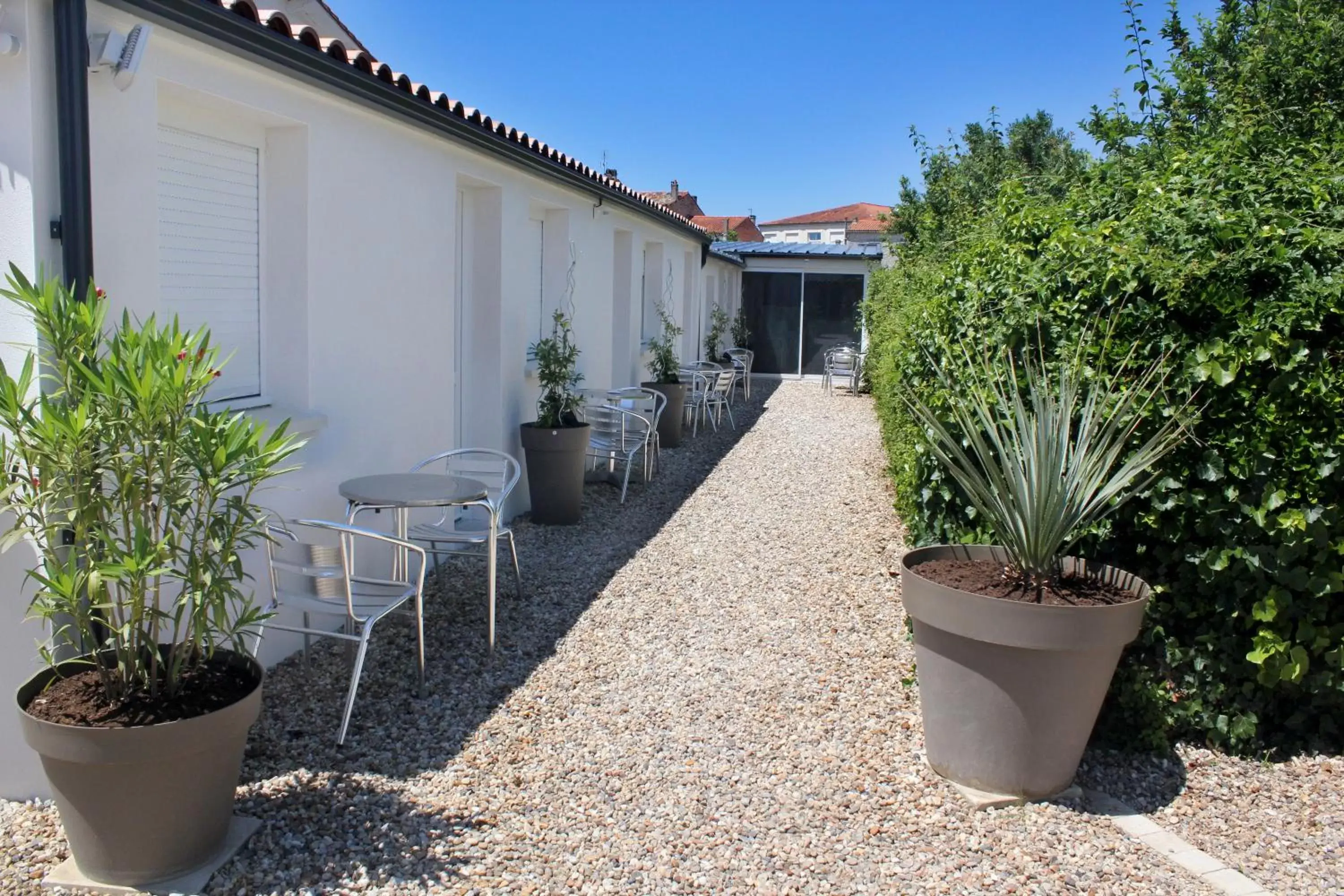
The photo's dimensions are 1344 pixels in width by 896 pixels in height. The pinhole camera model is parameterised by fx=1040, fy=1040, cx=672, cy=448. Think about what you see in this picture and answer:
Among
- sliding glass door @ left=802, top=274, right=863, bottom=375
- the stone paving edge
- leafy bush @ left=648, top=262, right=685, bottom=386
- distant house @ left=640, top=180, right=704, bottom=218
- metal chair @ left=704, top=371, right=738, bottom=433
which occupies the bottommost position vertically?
the stone paving edge

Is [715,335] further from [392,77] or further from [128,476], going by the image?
[128,476]

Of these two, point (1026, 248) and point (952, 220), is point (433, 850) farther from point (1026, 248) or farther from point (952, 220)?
point (952, 220)

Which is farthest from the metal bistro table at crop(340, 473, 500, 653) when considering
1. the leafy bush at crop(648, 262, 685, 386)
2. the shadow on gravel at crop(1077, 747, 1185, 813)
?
the leafy bush at crop(648, 262, 685, 386)

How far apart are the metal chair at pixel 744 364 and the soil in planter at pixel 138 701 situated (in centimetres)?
1331

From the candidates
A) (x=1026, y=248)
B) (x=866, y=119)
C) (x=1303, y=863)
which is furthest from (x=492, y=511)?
(x=866, y=119)

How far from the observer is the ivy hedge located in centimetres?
364

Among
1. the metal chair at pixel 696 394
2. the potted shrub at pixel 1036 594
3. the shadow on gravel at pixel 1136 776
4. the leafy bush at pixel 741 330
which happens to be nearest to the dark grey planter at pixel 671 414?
the metal chair at pixel 696 394

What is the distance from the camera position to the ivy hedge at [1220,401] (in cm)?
364

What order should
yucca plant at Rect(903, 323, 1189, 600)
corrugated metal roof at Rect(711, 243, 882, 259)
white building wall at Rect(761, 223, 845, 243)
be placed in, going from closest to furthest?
yucca plant at Rect(903, 323, 1189, 600) → corrugated metal roof at Rect(711, 243, 882, 259) → white building wall at Rect(761, 223, 845, 243)

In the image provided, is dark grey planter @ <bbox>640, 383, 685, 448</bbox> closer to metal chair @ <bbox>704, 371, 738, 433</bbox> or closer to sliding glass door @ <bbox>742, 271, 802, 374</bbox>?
metal chair @ <bbox>704, 371, 738, 433</bbox>

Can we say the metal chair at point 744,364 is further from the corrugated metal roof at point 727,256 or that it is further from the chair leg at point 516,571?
the chair leg at point 516,571

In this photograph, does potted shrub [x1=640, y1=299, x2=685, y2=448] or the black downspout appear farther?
potted shrub [x1=640, y1=299, x2=685, y2=448]

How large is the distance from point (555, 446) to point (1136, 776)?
182 inches

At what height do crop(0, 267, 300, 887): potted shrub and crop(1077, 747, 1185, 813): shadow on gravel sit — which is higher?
crop(0, 267, 300, 887): potted shrub
